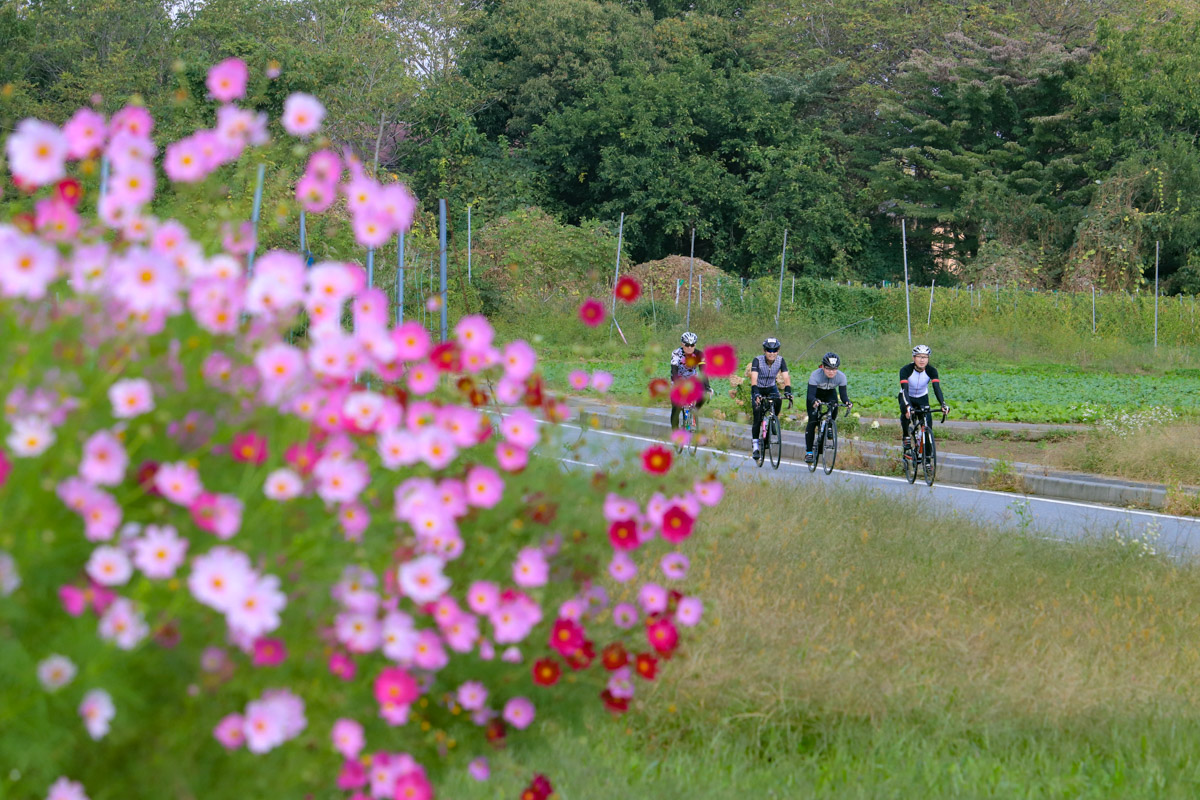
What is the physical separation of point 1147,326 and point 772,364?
2512 centimetres

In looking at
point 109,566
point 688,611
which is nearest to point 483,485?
point 688,611

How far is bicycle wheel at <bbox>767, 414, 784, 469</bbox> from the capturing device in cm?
1580

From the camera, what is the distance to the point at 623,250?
43500 millimetres

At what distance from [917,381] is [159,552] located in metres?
13.6

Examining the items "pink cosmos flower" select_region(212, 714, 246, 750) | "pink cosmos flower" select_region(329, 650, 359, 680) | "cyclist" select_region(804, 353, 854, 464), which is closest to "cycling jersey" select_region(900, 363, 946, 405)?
"cyclist" select_region(804, 353, 854, 464)

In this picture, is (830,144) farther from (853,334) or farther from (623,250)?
(853,334)

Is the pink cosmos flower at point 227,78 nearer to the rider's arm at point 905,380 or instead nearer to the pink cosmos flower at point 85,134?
the pink cosmos flower at point 85,134

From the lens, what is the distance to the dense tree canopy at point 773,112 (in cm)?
4316

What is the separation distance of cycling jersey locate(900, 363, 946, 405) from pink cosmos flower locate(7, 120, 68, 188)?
13150mm

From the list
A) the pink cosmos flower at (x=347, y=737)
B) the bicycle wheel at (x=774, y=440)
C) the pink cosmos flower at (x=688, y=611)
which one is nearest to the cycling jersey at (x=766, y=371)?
the bicycle wheel at (x=774, y=440)

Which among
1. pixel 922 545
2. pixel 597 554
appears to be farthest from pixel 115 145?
pixel 922 545

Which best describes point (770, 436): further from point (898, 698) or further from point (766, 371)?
point (898, 698)

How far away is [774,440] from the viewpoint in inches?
626

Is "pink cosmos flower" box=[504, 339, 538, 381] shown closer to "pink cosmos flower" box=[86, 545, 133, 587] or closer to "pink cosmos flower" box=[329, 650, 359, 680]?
"pink cosmos flower" box=[329, 650, 359, 680]
